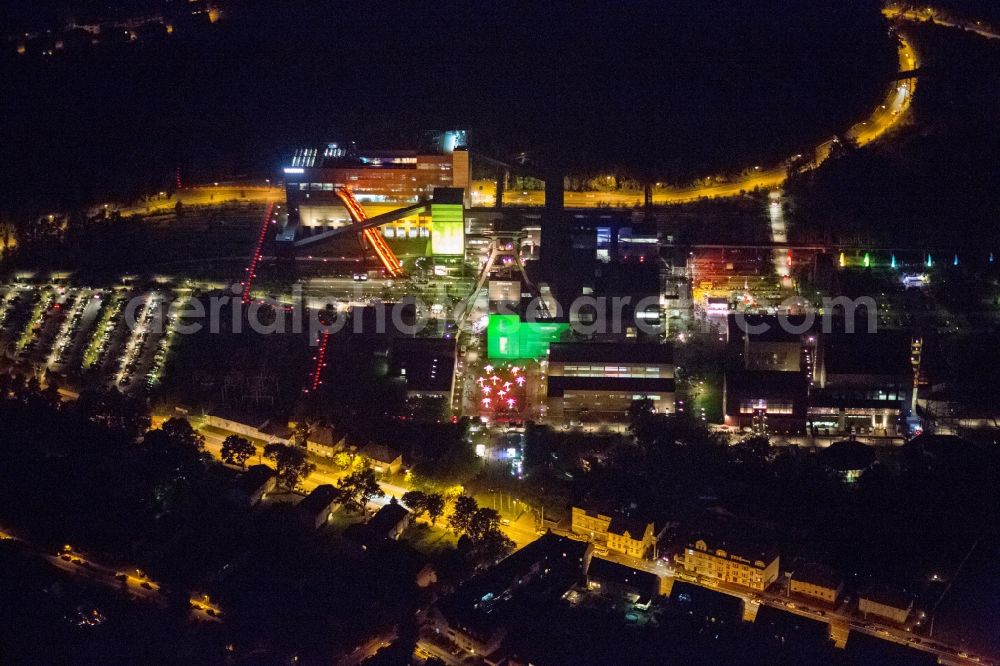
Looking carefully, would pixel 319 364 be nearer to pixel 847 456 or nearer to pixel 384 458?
pixel 384 458

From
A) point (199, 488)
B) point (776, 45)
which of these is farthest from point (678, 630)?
point (776, 45)

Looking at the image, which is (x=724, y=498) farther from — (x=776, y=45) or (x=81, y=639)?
(x=776, y=45)

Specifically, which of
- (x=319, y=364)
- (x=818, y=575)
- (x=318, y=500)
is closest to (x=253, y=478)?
(x=318, y=500)

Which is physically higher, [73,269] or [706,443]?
[73,269]

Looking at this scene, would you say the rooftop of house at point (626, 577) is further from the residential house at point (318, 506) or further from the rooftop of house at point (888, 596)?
the residential house at point (318, 506)

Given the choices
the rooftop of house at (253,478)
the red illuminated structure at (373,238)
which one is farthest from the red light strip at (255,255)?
the rooftop of house at (253,478)

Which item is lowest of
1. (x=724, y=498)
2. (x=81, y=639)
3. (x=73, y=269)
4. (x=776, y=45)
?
(x=81, y=639)
